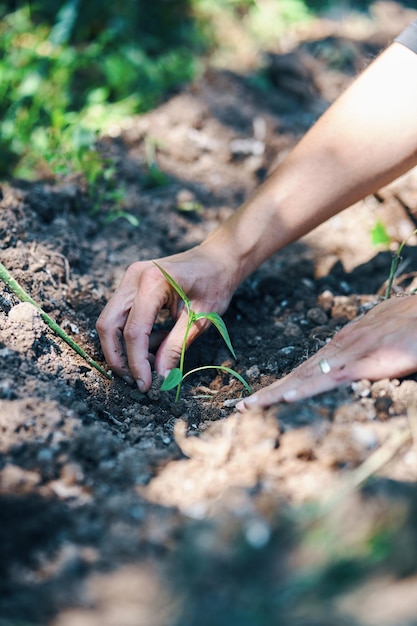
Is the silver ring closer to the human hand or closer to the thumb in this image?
the human hand

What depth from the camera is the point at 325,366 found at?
1.62 meters

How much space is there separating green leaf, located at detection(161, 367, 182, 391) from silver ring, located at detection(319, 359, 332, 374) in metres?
0.39

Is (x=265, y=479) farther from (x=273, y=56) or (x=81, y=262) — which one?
(x=273, y=56)

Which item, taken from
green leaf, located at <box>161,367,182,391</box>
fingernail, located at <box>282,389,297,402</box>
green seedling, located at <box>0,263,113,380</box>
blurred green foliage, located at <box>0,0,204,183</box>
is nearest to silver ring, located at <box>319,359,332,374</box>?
fingernail, located at <box>282,389,297,402</box>

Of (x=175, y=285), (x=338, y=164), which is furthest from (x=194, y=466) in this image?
(x=338, y=164)

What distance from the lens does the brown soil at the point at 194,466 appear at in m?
1.15

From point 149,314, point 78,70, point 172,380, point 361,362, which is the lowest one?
point 361,362

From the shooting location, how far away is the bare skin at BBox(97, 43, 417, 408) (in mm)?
1870

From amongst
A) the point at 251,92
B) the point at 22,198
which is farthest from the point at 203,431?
the point at 251,92

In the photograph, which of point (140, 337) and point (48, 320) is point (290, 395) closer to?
point (140, 337)

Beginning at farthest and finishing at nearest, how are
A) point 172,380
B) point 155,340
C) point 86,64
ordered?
1. point 86,64
2. point 155,340
3. point 172,380

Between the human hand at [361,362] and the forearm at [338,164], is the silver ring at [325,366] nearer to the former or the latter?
the human hand at [361,362]

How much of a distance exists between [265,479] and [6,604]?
0.58m

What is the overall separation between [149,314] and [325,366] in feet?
1.78
